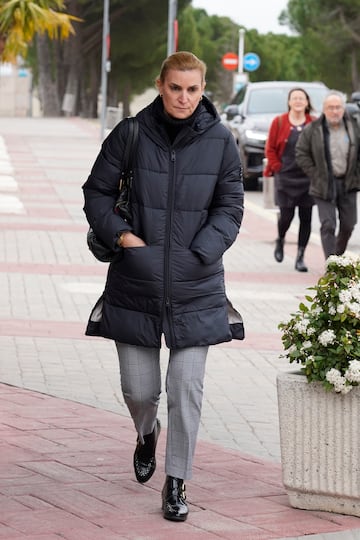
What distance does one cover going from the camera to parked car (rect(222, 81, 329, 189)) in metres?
24.4

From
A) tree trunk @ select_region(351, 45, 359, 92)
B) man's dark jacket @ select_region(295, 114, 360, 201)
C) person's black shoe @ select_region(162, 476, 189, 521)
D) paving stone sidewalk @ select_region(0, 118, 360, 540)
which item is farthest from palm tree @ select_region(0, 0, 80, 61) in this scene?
tree trunk @ select_region(351, 45, 359, 92)

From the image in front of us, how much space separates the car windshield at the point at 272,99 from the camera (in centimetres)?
2522

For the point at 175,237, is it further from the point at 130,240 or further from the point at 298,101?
Answer: the point at 298,101

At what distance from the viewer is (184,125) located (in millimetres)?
5508

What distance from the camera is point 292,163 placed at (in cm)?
1405

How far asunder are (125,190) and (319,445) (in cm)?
120

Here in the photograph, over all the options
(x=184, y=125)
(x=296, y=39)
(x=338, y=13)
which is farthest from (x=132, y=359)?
(x=296, y=39)

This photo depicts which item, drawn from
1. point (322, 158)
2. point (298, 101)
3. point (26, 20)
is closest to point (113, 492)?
point (322, 158)

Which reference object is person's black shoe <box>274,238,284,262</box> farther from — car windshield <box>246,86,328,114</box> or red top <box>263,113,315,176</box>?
car windshield <box>246,86,328,114</box>

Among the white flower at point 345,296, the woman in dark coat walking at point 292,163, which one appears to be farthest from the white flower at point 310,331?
Answer: the woman in dark coat walking at point 292,163

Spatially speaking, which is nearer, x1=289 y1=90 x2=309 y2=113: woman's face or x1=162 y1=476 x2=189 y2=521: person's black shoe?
x1=162 y1=476 x2=189 y2=521: person's black shoe

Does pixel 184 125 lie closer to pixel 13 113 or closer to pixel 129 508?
pixel 129 508

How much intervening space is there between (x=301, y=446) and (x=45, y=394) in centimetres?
249

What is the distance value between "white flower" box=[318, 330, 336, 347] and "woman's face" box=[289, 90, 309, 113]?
335 inches
